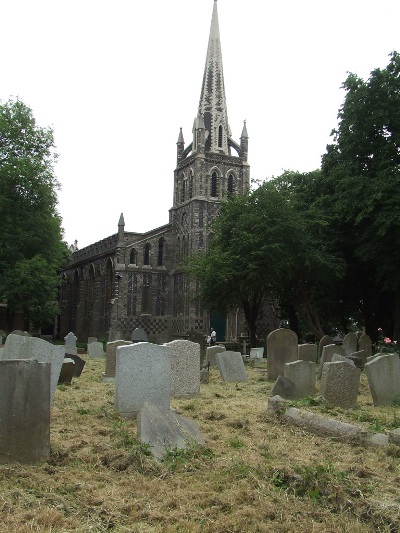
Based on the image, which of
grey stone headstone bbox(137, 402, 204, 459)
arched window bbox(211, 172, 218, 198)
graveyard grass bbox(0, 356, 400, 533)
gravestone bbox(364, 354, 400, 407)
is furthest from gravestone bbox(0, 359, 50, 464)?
arched window bbox(211, 172, 218, 198)

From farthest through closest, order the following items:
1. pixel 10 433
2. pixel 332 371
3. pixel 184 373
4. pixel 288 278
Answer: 1. pixel 288 278
2. pixel 184 373
3. pixel 332 371
4. pixel 10 433

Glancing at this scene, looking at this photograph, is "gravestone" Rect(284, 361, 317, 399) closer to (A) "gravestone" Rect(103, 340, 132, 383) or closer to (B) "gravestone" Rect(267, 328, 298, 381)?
(B) "gravestone" Rect(267, 328, 298, 381)

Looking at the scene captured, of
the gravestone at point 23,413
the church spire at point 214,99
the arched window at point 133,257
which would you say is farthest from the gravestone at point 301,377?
Result: the church spire at point 214,99

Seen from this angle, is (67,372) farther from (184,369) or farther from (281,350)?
(281,350)

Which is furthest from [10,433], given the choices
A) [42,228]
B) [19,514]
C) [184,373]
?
[42,228]

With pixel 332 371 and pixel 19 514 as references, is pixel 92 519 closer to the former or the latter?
pixel 19 514

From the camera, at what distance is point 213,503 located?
14.9 feet

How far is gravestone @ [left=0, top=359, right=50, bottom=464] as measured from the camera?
5281 millimetres

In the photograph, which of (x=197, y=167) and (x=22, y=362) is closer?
(x=22, y=362)

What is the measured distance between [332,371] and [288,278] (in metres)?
15.9

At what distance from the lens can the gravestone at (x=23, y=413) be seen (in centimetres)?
528

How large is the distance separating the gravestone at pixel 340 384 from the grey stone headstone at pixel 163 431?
11.7ft

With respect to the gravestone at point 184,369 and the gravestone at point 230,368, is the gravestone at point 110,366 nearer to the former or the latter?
the gravestone at point 230,368

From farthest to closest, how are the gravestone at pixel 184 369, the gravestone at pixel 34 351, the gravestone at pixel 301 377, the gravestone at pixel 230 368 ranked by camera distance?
the gravestone at pixel 230 368 → the gravestone at pixel 184 369 → the gravestone at pixel 301 377 → the gravestone at pixel 34 351
